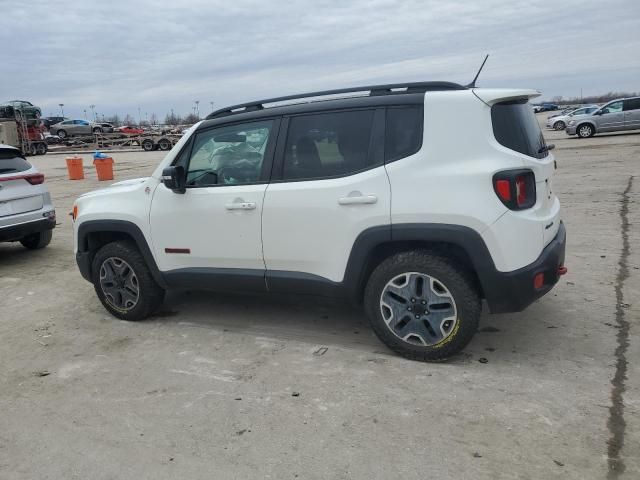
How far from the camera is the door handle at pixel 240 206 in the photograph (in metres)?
4.11

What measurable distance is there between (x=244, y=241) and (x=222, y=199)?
1.22 feet

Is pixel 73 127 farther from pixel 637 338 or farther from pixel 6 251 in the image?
pixel 637 338

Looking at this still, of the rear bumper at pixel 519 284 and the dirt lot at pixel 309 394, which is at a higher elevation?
the rear bumper at pixel 519 284

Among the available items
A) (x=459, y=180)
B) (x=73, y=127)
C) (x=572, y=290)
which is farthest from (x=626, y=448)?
(x=73, y=127)

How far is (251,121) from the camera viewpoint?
14.1ft

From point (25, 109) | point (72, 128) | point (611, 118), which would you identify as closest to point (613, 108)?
point (611, 118)

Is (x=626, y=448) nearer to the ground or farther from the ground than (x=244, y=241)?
nearer to the ground

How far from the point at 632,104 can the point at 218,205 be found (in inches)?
994

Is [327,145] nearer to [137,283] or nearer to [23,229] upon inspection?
[137,283]

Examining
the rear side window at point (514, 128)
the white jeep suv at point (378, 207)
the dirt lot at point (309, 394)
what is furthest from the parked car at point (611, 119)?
the rear side window at point (514, 128)

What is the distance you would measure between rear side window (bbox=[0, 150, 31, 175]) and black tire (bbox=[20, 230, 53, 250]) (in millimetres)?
1100

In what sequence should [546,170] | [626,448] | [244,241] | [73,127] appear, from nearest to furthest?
1. [626,448]
2. [546,170]
3. [244,241]
4. [73,127]

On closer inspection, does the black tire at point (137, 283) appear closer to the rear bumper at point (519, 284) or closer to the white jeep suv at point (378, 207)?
the white jeep suv at point (378, 207)

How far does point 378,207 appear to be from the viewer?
365 cm
